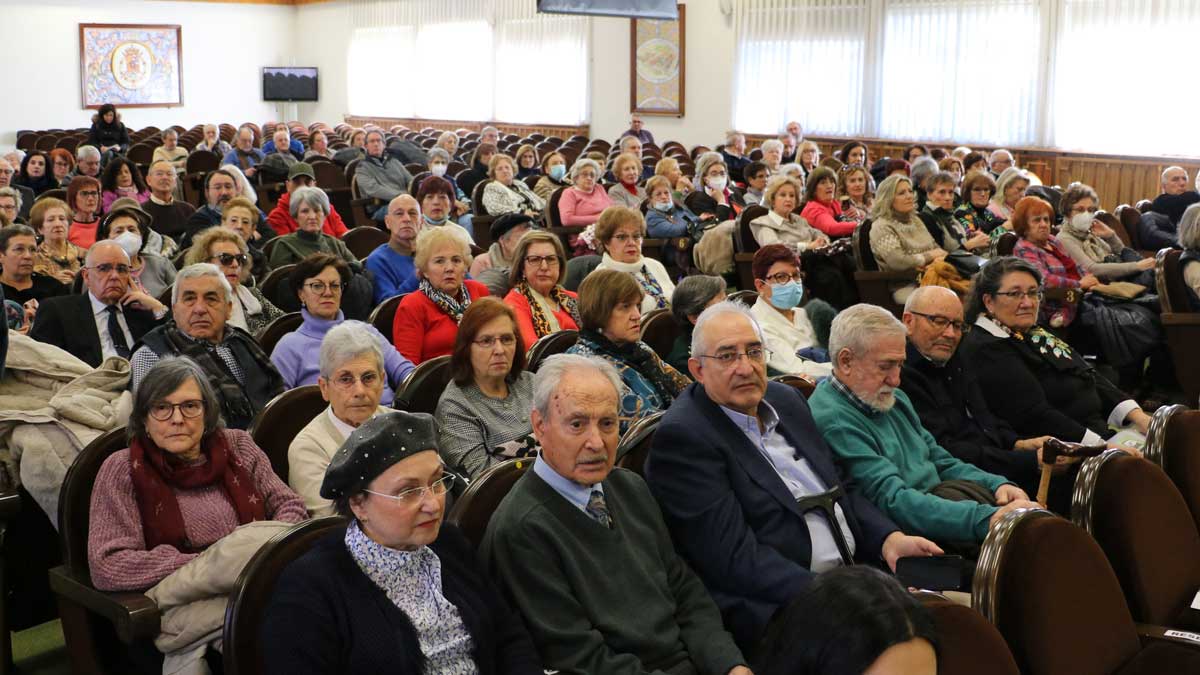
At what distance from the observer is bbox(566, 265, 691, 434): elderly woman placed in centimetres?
368

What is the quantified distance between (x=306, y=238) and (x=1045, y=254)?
3.90 metres

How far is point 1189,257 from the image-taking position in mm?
5645

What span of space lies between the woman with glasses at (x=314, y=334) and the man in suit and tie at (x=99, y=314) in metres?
0.57

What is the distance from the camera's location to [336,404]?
3068 mm

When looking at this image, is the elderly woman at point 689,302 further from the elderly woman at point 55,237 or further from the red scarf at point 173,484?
the elderly woman at point 55,237

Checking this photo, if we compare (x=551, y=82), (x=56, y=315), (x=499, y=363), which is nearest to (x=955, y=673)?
(x=499, y=363)

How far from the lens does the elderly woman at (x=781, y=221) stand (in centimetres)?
705

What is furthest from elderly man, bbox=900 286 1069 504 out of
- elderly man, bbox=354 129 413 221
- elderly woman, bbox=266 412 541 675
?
elderly man, bbox=354 129 413 221

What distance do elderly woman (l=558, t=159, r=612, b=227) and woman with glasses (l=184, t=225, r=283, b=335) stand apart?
360 centimetres

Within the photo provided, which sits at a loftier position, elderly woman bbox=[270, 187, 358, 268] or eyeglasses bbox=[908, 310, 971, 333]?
elderly woman bbox=[270, 187, 358, 268]

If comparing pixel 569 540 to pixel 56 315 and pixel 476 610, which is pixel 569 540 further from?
pixel 56 315

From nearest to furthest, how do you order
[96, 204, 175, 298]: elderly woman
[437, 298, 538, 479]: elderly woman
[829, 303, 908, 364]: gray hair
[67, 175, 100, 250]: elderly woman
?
[829, 303, 908, 364]: gray hair < [437, 298, 538, 479]: elderly woman < [96, 204, 175, 298]: elderly woman < [67, 175, 100, 250]: elderly woman

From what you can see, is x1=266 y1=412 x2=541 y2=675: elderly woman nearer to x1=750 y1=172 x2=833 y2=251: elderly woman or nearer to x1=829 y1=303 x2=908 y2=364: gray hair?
x1=829 y1=303 x2=908 y2=364: gray hair

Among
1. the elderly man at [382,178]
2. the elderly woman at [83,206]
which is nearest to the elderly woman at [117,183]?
the elderly woman at [83,206]
